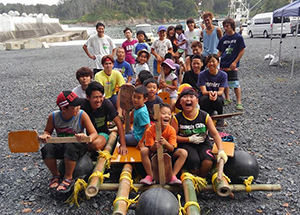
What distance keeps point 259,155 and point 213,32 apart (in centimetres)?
364

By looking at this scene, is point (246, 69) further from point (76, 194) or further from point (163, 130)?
point (76, 194)

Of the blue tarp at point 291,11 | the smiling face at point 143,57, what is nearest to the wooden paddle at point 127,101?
the smiling face at point 143,57

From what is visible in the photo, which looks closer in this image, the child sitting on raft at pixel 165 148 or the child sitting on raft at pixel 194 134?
the child sitting on raft at pixel 165 148

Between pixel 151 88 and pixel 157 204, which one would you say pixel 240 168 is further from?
pixel 151 88

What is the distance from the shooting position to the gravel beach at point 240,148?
331 cm

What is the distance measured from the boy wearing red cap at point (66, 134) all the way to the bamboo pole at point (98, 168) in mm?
273

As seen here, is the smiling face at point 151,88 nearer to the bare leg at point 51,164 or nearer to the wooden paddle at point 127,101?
the wooden paddle at point 127,101

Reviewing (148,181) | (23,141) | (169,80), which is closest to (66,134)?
(23,141)

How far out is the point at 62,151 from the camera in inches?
141

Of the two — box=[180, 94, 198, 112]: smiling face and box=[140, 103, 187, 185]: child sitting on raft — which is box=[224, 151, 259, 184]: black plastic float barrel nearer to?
box=[140, 103, 187, 185]: child sitting on raft

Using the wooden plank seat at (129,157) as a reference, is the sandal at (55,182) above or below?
below

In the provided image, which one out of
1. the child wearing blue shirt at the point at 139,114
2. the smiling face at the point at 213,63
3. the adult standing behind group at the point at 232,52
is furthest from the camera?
the adult standing behind group at the point at 232,52

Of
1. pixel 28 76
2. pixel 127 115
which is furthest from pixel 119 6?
pixel 127 115

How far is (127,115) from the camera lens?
4613 mm
